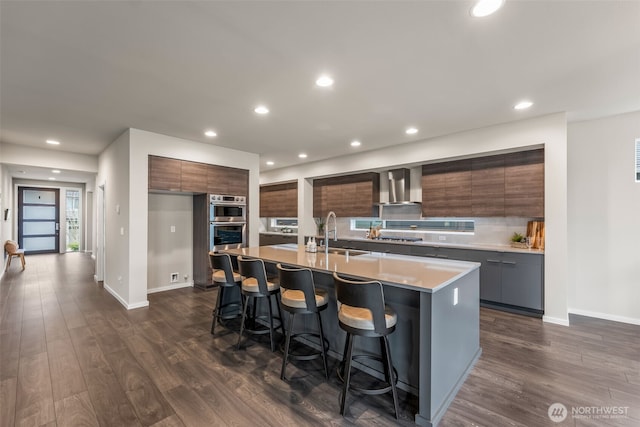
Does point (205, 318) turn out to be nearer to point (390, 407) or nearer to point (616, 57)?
point (390, 407)

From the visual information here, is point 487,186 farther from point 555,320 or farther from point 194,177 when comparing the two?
point 194,177

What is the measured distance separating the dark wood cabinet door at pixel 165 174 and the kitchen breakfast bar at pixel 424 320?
2.88 m

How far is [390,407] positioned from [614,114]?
4.64 m

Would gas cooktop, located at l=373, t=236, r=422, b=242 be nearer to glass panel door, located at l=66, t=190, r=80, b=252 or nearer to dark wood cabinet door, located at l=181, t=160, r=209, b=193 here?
dark wood cabinet door, located at l=181, t=160, r=209, b=193

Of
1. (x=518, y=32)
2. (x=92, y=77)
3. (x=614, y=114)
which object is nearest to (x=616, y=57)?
(x=518, y=32)

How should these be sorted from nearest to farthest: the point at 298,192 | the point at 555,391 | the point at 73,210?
the point at 555,391, the point at 298,192, the point at 73,210

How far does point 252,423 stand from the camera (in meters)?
1.89

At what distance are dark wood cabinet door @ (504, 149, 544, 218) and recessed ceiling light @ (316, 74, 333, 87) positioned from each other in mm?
3061

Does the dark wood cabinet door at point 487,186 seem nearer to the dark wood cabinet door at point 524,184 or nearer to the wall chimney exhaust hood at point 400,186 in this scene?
the dark wood cabinet door at point 524,184

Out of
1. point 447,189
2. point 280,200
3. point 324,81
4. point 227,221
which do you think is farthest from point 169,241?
point 447,189

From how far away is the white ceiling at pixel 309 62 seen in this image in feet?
6.23

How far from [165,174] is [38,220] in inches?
368

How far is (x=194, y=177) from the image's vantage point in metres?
5.07

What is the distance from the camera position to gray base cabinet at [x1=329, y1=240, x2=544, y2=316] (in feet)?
12.5
